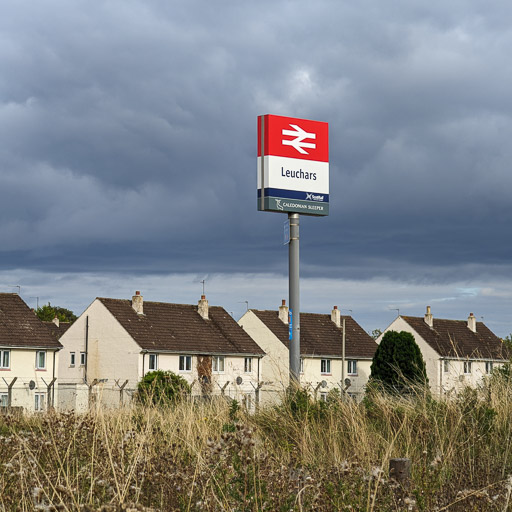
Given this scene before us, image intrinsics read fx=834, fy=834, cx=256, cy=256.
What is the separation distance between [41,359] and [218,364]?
12266 millimetres

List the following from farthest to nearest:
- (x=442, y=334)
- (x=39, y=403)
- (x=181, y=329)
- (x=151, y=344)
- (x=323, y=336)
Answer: (x=442, y=334)
(x=323, y=336)
(x=181, y=329)
(x=151, y=344)
(x=39, y=403)

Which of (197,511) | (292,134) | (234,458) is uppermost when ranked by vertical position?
(292,134)

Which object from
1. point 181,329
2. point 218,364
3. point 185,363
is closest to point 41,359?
point 185,363

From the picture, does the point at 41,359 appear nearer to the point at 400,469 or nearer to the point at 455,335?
the point at 455,335

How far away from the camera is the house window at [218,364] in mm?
56912

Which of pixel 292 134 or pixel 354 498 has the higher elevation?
pixel 292 134

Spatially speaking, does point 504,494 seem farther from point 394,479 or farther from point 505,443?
point 505,443

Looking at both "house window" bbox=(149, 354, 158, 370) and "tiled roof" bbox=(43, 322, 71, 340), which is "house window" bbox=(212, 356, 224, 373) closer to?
"house window" bbox=(149, 354, 158, 370)

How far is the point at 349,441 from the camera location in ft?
37.8

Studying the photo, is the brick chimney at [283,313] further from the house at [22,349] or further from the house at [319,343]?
the house at [22,349]

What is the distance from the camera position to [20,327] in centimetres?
5097

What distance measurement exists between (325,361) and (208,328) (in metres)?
10.8

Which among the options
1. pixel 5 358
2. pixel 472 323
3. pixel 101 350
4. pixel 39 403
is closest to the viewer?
pixel 39 403

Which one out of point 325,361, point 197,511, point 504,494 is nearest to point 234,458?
point 197,511
